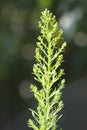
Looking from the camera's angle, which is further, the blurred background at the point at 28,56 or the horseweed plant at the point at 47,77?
the blurred background at the point at 28,56

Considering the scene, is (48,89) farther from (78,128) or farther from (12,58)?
(78,128)

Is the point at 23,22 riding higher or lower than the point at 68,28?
higher

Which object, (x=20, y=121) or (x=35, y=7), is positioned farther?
(x=20, y=121)

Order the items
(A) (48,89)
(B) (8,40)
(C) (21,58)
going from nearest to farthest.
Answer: (A) (48,89), (B) (8,40), (C) (21,58)

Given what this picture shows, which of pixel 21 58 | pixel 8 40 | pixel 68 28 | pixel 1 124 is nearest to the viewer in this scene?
pixel 68 28

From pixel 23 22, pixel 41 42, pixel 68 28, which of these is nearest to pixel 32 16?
pixel 23 22
